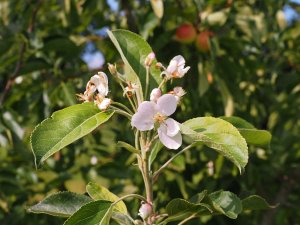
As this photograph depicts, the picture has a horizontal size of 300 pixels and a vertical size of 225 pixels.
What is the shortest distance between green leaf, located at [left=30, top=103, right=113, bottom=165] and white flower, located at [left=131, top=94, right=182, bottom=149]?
0.07m

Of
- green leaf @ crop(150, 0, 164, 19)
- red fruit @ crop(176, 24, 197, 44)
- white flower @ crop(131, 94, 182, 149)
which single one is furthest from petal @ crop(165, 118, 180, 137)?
red fruit @ crop(176, 24, 197, 44)

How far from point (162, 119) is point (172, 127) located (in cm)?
2

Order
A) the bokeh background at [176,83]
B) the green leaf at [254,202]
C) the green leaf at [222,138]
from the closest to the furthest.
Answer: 1. the green leaf at [222,138]
2. the green leaf at [254,202]
3. the bokeh background at [176,83]

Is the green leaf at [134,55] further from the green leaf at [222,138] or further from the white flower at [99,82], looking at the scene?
the green leaf at [222,138]

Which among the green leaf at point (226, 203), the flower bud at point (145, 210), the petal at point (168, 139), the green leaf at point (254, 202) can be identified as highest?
the petal at point (168, 139)

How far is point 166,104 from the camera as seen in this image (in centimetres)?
108

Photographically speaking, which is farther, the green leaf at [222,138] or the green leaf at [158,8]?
the green leaf at [158,8]

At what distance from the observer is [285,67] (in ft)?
9.27

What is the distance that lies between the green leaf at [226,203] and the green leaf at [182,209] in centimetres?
2

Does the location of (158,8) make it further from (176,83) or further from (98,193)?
(98,193)

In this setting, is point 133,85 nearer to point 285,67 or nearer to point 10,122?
point 10,122

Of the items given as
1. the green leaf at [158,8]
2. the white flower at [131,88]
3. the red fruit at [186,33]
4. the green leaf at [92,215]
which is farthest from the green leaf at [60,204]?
the red fruit at [186,33]

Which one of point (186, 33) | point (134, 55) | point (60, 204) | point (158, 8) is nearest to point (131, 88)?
point (134, 55)

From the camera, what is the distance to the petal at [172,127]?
106 centimetres
